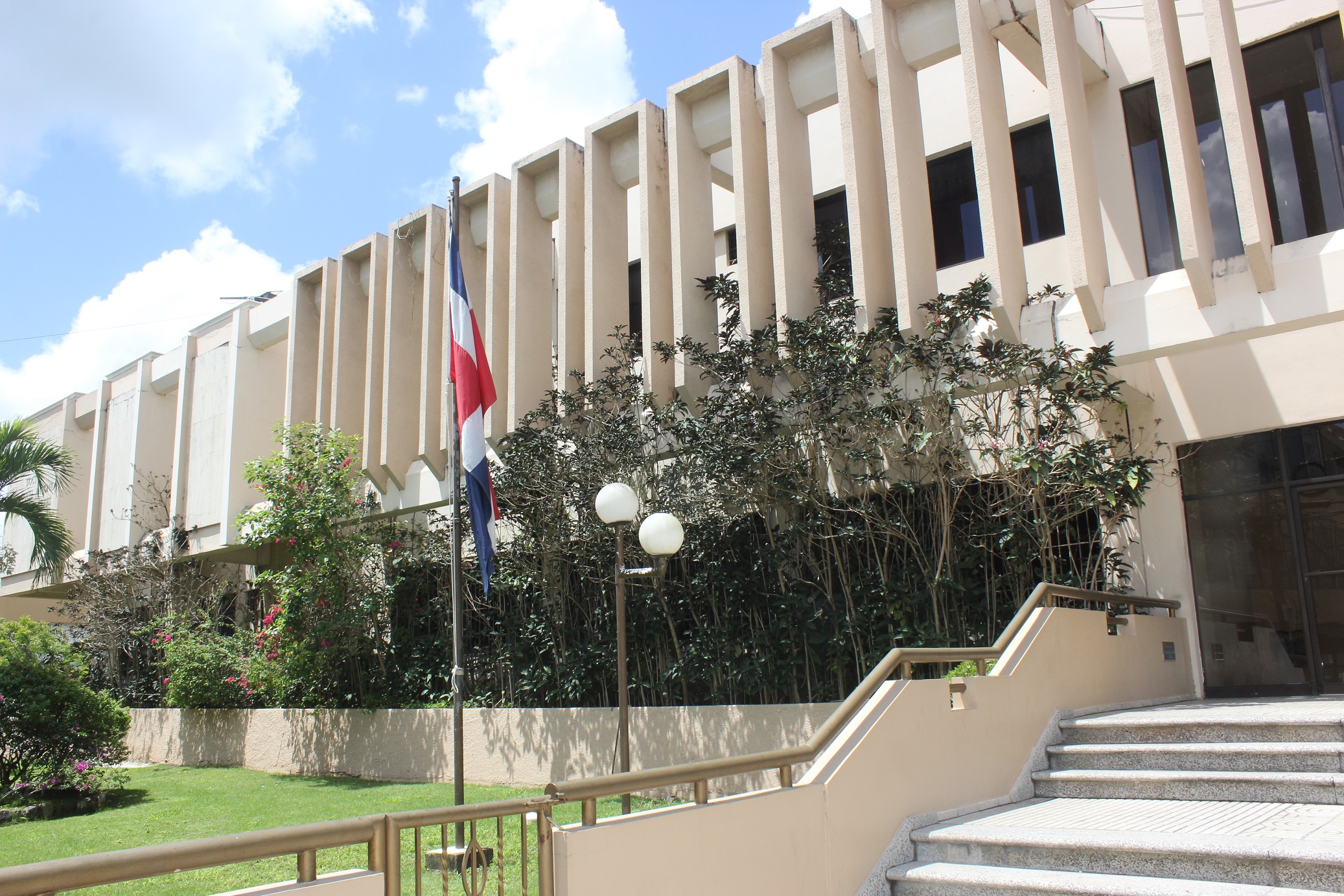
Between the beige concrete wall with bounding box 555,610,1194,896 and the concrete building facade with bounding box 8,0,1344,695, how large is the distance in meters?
3.13

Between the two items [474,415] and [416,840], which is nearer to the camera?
[416,840]

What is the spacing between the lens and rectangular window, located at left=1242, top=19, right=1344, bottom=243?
33.4ft

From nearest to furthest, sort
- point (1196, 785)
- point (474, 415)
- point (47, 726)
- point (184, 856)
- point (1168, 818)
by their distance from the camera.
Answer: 1. point (184, 856)
2. point (1168, 818)
3. point (1196, 785)
4. point (474, 415)
5. point (47, 726)

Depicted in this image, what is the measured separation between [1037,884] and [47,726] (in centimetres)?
1227

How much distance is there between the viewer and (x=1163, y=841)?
193 inches

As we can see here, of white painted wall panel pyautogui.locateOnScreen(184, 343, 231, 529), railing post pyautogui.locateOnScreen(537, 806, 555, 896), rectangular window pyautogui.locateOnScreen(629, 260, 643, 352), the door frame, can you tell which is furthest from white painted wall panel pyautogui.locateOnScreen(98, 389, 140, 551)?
the door frame

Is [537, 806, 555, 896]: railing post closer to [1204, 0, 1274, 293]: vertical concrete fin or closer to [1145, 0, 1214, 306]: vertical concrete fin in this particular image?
[1145, 0, 1214, 306]: vertical concrete fin

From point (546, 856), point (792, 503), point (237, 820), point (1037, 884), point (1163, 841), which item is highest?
point (792, 503)

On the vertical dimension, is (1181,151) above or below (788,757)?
above

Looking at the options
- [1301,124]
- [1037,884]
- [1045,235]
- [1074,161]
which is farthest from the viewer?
[1045,235]

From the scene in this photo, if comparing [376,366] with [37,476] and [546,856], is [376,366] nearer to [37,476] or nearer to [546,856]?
[37,476]

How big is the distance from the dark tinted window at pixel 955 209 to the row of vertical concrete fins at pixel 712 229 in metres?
0.66

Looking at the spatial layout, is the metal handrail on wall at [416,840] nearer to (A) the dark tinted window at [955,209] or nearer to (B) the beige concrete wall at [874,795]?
(B) the beige concrete wall at [874,795]

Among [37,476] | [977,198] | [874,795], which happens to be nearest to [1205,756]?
[874,795]
